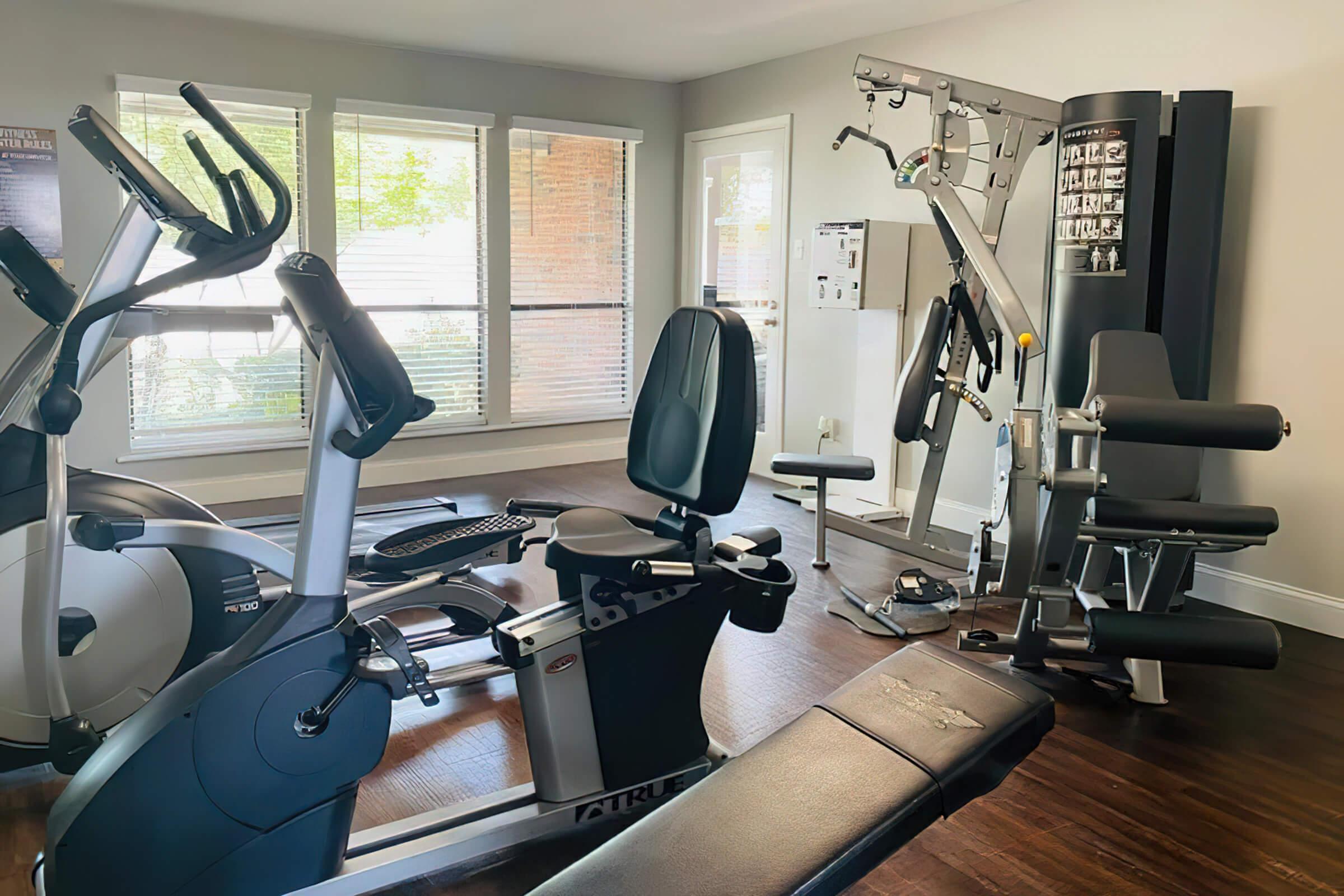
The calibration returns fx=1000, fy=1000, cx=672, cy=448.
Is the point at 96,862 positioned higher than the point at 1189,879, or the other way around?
the point at 96,862

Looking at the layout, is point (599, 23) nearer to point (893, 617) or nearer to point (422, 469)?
point (422, 469)

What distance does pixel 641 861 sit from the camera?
4.13ft

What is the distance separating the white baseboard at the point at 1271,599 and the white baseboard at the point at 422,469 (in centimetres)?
368

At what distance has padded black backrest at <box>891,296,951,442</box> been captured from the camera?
146 inches

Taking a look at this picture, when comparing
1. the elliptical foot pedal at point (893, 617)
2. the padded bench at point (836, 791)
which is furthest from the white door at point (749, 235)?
the padded bench at point (836, 791)

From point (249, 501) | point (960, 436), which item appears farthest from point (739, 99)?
point (249, 501)

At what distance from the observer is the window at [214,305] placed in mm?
4883

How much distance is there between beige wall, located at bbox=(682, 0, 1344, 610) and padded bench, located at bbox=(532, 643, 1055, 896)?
2651 mm

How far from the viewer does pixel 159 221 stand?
2174mm

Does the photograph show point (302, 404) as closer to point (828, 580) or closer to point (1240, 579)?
point (828, 580)

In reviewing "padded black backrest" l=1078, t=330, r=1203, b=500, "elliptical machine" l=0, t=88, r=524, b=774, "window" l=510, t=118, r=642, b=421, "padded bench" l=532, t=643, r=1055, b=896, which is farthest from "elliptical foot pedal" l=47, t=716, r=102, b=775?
"window" l=510, t=118, r=642, b=421

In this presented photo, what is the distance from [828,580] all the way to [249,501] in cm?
312

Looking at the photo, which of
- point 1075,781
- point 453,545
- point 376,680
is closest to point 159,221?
point 453,545

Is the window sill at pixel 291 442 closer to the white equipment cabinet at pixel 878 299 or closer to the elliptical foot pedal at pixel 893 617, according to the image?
the white equipment cabinet at pixel 878 299
